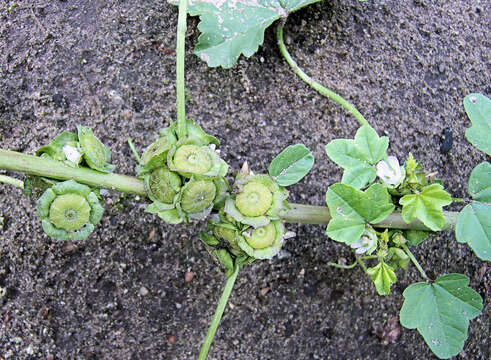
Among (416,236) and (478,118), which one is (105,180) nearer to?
(416,236)

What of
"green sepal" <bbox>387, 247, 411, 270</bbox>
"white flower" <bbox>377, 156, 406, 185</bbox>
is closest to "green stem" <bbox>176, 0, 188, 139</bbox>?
"white flower" <bbox>377, 156, 406, 185</bbox>

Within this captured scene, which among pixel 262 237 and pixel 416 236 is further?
pixel 416 236

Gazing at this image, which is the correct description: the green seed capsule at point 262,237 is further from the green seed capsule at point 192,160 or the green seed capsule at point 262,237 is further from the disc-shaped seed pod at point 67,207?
the disc-shaped seed pod at point 67,207

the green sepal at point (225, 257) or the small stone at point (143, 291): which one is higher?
the green sepal at point (225, 257)

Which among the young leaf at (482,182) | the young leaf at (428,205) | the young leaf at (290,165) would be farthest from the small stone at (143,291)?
the young leaf at (482,182)

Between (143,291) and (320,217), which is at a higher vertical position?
(320,217)

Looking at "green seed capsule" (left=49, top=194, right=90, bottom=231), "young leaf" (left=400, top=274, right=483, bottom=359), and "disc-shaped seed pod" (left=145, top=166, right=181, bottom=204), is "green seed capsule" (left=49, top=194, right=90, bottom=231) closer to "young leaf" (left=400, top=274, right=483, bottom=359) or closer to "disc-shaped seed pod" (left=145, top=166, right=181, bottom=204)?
"disc-shaped seed pod" (left=145, top=166, right=181, bottom=204)

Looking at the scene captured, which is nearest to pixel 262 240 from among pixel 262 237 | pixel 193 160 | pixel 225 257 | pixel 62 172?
pixel 262 237
